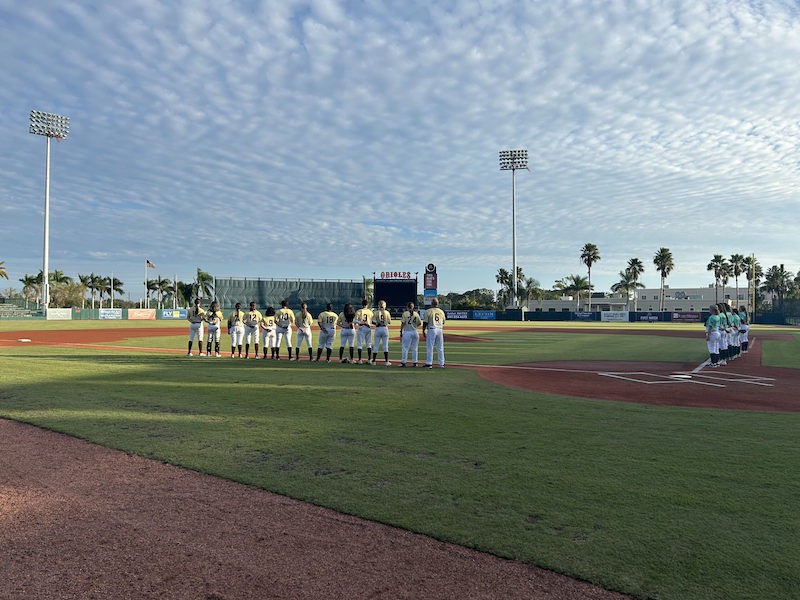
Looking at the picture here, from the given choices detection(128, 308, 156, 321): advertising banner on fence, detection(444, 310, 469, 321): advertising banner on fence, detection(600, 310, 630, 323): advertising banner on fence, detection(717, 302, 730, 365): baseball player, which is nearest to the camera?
detection(717, 302, 730, 365): baseball player

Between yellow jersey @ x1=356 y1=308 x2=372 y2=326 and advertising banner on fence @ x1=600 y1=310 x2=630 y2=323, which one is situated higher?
yellow jersey @ x1=356 y1=308 x2=372 y2=326

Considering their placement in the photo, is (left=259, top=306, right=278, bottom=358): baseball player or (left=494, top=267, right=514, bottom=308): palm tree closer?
(left=259, top=306, right=278, bottom=358): baseball player

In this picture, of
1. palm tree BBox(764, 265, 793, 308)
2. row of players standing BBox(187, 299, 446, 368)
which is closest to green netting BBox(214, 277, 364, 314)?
row of players standing BBox(187, 299, 446, 368)

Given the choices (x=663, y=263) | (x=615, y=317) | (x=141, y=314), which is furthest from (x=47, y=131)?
(x=663, y=263)

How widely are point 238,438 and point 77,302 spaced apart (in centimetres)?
8935

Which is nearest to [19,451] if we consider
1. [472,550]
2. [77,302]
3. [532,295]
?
[472,550]

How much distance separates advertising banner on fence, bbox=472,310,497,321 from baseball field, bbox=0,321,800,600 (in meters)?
62.0

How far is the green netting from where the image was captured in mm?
60500

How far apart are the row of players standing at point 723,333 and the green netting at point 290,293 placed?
4590 centimetres

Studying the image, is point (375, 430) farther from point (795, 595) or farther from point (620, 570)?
point (795, 595)

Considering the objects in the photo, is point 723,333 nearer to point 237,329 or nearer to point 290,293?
point 237,329

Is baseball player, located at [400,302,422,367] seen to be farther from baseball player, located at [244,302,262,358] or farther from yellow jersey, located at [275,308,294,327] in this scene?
baseball player, located at [244,302,262,358]

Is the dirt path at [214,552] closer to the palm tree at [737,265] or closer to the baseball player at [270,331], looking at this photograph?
the baseball player at [270,331]

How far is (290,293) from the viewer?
64.3 meters
